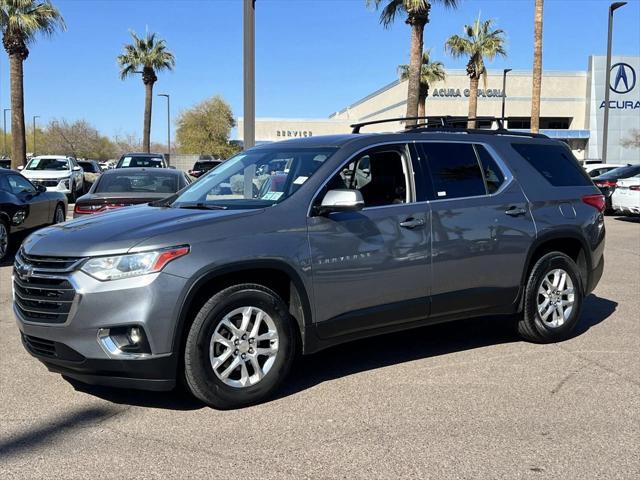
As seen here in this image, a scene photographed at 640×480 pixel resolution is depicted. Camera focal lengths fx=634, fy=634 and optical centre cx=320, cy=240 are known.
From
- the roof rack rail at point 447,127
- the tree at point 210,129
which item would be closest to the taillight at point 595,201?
the roof rack rail at point 447,127

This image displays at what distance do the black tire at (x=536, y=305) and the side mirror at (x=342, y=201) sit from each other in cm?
218

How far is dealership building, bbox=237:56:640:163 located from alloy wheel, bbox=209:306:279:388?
49665mm

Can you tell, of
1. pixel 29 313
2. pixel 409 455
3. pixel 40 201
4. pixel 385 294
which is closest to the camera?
pixel 409 455

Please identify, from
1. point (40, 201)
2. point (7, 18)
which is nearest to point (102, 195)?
point (40, 201)

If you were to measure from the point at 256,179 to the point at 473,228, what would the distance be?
72.4 inches

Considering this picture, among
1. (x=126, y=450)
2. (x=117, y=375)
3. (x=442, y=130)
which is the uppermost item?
(x=442, y=130)

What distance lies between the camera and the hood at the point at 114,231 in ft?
13.0

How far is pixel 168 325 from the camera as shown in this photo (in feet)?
13.0

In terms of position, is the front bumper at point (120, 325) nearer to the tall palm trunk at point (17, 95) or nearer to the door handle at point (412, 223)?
the door handle at point (412, 223)

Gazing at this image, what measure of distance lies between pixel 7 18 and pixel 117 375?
2613 centimetres

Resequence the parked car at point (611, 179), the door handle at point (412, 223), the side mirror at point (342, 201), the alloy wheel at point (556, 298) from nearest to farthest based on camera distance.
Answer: the side mirror at point (342, 201) < the door handle at point (412, 223) < the alloy wheel at point (556, 298) < the parked car at point (611, 179)

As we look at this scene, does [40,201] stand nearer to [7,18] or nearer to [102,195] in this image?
[102,195]

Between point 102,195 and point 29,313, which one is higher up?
point 102,195

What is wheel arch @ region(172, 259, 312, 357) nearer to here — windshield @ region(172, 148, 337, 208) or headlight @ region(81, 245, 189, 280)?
headlight @ region(81, 245, 189, 280)
